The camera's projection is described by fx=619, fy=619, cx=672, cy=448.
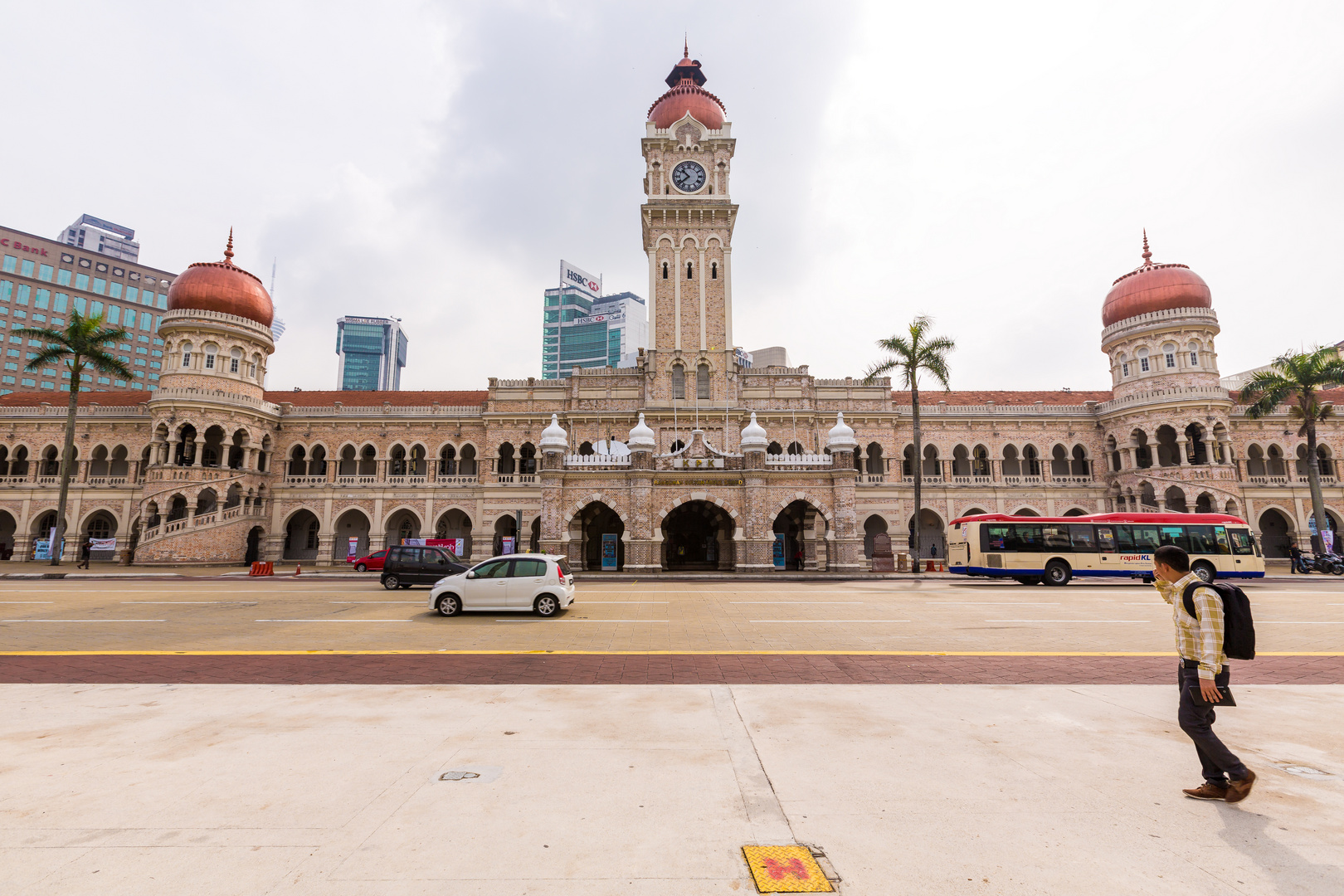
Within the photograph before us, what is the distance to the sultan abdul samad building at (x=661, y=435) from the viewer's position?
112ft

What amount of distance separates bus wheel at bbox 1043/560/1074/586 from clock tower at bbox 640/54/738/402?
1868cm

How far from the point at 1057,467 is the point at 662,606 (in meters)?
34.1

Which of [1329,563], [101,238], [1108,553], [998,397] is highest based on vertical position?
[101,238]

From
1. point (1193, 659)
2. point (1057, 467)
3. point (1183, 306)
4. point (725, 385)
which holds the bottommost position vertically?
point (1193, 659)

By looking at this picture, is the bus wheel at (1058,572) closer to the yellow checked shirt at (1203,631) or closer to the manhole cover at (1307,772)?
the manhole cover at (1307,772)

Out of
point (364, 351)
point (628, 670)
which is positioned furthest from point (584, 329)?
point (628, 670)

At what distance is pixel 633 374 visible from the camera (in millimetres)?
37031

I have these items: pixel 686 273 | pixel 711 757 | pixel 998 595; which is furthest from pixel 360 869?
pixel 686 273

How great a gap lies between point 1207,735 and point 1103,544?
23070mm

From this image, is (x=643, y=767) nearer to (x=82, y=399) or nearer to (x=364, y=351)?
(x=82, y=399)

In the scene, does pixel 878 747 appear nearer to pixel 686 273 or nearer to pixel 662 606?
pixel 662 606

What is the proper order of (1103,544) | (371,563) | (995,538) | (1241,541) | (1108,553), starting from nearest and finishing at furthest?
(1241,541) < (1108,553) < (1103,544) < (995,538) < (371,563)

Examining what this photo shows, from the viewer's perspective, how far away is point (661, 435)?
35250mm

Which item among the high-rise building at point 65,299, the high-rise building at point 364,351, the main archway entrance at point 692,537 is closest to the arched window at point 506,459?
the main archway entrance at point 692,537
